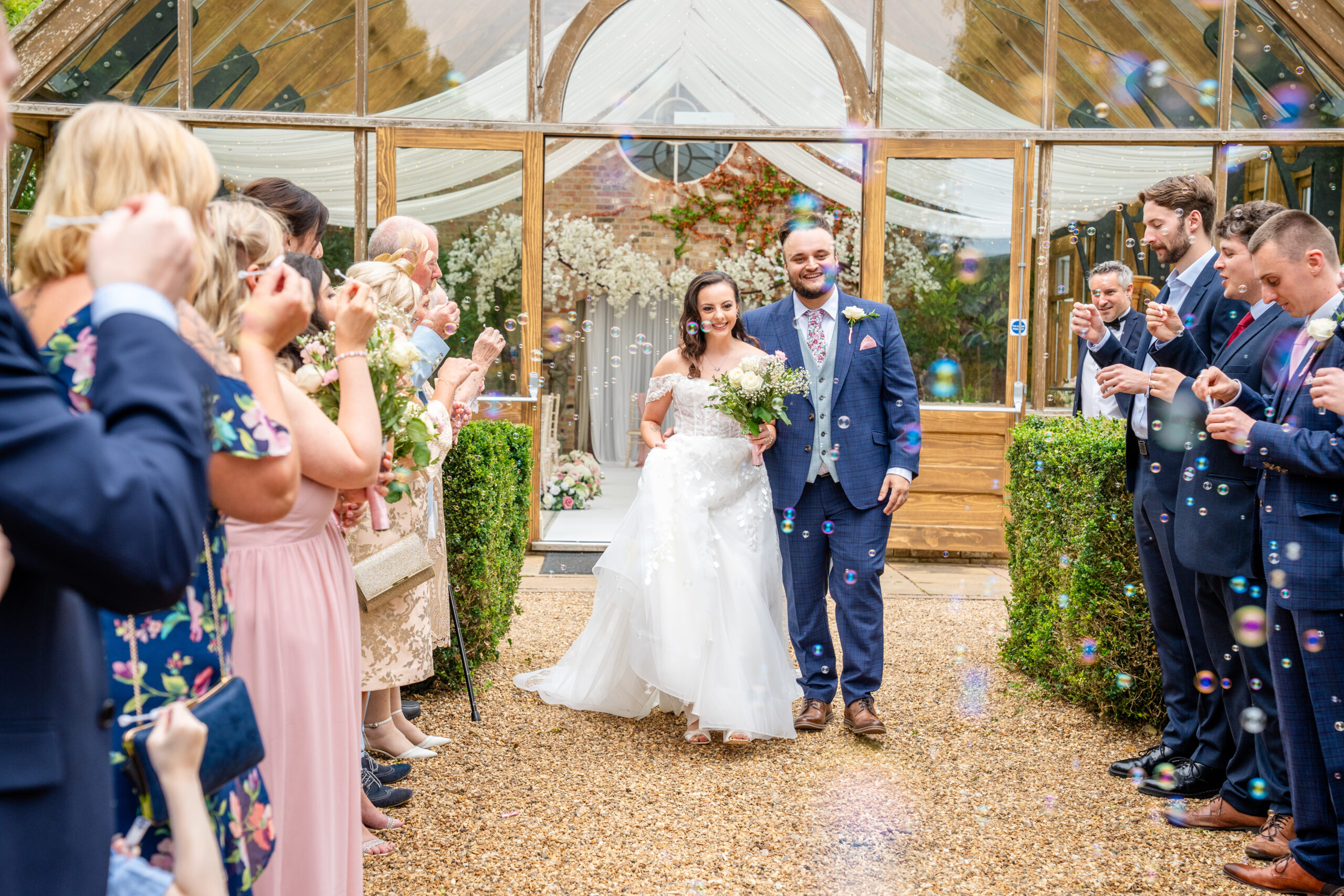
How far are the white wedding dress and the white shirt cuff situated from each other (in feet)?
10.8

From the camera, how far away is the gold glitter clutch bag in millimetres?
3408

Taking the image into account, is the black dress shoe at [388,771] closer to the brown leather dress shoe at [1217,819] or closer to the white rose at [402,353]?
the white rose at [402,353]

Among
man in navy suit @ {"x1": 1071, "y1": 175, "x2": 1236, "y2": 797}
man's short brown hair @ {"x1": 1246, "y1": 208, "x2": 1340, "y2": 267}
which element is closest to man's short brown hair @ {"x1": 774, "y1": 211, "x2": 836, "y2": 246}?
man in navy suit @ {"x1": 1071, "y1": 175, "x2": 1236, "y2": 797}

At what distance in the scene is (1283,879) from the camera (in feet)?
9.86

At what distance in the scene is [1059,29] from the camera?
8.32 metres

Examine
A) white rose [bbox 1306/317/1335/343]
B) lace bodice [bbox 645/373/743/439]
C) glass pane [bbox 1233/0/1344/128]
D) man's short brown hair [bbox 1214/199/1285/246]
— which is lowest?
lace bodice [bbox 645/373/743/439]

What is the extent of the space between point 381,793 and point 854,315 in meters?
2.81

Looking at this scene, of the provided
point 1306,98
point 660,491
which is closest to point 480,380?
point 660,491

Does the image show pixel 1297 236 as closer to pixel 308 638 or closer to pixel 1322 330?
pixel 1322 330

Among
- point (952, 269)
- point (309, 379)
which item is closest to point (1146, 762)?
point (309, 379)

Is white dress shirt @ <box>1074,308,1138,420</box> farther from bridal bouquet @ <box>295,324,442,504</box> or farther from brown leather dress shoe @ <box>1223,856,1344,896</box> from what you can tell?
bridal bouquet @ <box>295,324,442,504</box>

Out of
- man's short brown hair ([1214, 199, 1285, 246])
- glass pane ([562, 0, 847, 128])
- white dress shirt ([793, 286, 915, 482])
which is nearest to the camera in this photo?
man's short brown hair ([1214, 199, 1285, 246])

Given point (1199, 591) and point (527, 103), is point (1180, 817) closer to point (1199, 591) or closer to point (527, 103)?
point (1199, 591)

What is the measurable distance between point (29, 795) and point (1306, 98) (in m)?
9.82
